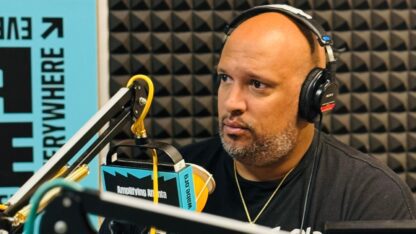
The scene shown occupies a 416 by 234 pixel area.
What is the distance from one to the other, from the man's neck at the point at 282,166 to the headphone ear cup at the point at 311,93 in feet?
0.27

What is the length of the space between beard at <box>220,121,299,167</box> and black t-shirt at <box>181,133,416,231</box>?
2.5 inches

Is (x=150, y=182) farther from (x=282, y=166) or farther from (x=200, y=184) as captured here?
(x=282, y=166)

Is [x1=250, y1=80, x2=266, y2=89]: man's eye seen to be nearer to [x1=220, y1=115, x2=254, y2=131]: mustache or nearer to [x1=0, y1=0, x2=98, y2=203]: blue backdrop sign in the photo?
[x1=220, y1=115, x2=254, y2=131]: mustache

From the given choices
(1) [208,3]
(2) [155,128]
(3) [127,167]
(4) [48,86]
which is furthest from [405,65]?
(3) [127,167]

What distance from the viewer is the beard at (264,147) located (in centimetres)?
115

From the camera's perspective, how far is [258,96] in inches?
45.4

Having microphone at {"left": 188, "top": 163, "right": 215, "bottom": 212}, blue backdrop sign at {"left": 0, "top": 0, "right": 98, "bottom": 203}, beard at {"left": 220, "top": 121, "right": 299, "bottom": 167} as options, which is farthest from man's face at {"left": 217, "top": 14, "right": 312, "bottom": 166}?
blue backdrop sign at {"left": 0, "top": 0, "right": 98, "bottom": 203}

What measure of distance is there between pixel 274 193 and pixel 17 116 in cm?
82

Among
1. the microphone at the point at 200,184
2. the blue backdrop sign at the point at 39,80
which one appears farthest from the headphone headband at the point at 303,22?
the blue backdrop sign at the point at 39,80

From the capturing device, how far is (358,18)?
5.97ft

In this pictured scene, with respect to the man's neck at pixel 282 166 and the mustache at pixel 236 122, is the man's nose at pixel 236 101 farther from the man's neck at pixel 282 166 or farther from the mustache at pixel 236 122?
the man's neck at pixel 282 166

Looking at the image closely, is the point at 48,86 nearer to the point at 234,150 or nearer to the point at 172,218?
the point at 234,150

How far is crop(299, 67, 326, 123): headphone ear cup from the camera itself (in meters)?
1.14

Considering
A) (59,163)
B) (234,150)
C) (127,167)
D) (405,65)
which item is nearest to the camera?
(59,163)
